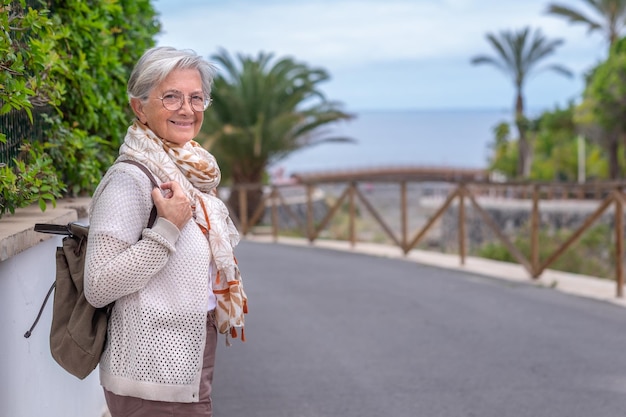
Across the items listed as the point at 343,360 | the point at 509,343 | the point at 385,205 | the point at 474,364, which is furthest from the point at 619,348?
the point at 385,205

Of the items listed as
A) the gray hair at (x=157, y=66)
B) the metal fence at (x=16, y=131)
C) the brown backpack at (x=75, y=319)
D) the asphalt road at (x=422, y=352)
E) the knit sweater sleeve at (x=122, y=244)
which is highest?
the gray hair at (x=157, y=66)

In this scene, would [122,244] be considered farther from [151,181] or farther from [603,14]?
[603,14]

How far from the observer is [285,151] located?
25062 mm

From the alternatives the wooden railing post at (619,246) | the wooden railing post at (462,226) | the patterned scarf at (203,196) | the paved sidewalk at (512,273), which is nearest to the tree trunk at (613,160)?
the paved sidewalk at (512,273)

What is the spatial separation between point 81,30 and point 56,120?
2.12 ft

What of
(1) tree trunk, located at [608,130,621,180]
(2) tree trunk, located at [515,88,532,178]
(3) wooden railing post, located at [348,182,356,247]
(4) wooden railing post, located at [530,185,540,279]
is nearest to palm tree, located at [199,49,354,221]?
(3) wooden railing post, located at [348,182,356,247]

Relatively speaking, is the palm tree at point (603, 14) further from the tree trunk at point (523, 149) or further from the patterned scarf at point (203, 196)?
the patterned scarf at point (203, 196)

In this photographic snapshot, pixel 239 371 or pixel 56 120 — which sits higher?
pixel 56 120

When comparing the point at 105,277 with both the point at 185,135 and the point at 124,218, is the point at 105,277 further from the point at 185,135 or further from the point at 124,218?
the point at 185,135

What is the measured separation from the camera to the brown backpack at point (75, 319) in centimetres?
272

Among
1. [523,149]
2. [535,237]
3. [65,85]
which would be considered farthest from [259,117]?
[523,149]

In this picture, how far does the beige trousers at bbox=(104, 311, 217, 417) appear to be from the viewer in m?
2.77

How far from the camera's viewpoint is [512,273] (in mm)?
11641

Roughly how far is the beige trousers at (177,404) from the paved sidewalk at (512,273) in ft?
22.8
